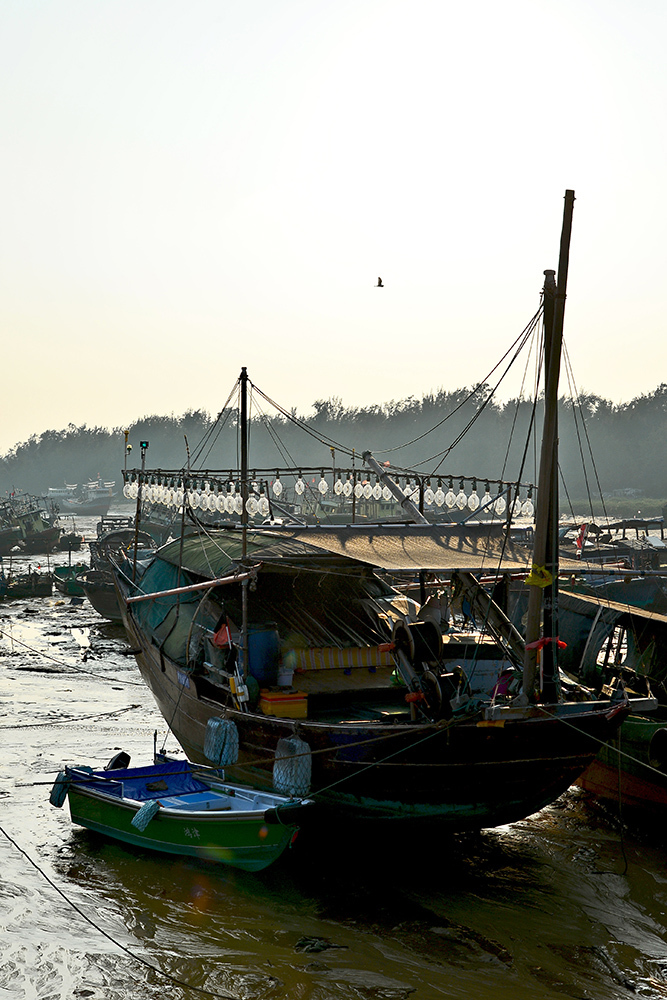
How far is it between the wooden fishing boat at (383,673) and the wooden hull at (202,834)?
1.02 metres

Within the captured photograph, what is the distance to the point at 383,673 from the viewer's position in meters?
13.6

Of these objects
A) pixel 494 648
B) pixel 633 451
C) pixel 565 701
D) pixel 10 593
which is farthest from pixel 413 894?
pixel 633 451

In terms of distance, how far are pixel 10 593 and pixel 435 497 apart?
2045 centimetres

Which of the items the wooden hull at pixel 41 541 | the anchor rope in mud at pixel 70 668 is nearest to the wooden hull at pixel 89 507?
the wooden hull at pixel 41 541

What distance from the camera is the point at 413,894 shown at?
9617 millimetres

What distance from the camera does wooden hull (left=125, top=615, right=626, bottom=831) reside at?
9.62 metres

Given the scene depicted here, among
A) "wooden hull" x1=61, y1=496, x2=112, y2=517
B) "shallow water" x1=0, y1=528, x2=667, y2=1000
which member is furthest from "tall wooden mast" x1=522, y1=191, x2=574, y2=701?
"wooden hull" x1=61, y1=496, x2=112, y2=517

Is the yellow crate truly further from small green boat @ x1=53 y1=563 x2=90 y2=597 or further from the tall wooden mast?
small green boat @ x1=53 y1=563 x2=90 y2=597

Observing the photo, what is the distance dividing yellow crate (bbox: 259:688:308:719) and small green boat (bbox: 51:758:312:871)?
1091 millimetres

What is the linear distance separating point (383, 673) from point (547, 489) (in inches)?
198

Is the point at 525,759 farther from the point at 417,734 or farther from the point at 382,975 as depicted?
the point at 382,975

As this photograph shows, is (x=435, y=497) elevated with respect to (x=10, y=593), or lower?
elevated

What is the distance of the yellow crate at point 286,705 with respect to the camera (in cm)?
1109

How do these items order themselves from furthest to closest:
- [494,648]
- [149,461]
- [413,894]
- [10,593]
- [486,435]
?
[149,461] → [486,435] → [10,593] → [494,648] → [413,894]
